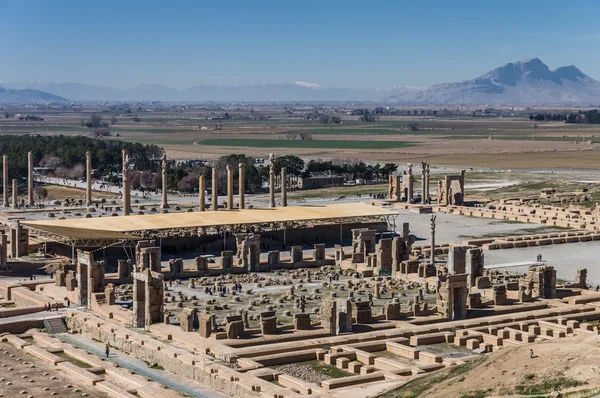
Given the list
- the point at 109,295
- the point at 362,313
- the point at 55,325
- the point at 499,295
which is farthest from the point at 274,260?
the point at 362,313

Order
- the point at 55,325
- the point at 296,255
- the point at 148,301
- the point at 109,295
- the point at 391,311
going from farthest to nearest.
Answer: the point at 296,255 < the point at 109,295 < the point at 55,325 < the point at 391,311 < the point at 148,301

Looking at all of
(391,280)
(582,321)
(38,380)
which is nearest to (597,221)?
(391,280)

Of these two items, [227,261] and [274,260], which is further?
[274,260]

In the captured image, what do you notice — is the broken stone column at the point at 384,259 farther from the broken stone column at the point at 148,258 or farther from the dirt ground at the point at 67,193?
the dirt ground at the point at 67,193

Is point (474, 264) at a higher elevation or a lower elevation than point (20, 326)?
higher

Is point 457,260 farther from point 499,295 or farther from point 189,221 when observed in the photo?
point 189,221

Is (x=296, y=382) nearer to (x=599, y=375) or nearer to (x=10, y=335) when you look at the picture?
(x=599, y=375)

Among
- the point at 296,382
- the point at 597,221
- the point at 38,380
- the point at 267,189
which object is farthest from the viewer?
the point at 267,189
